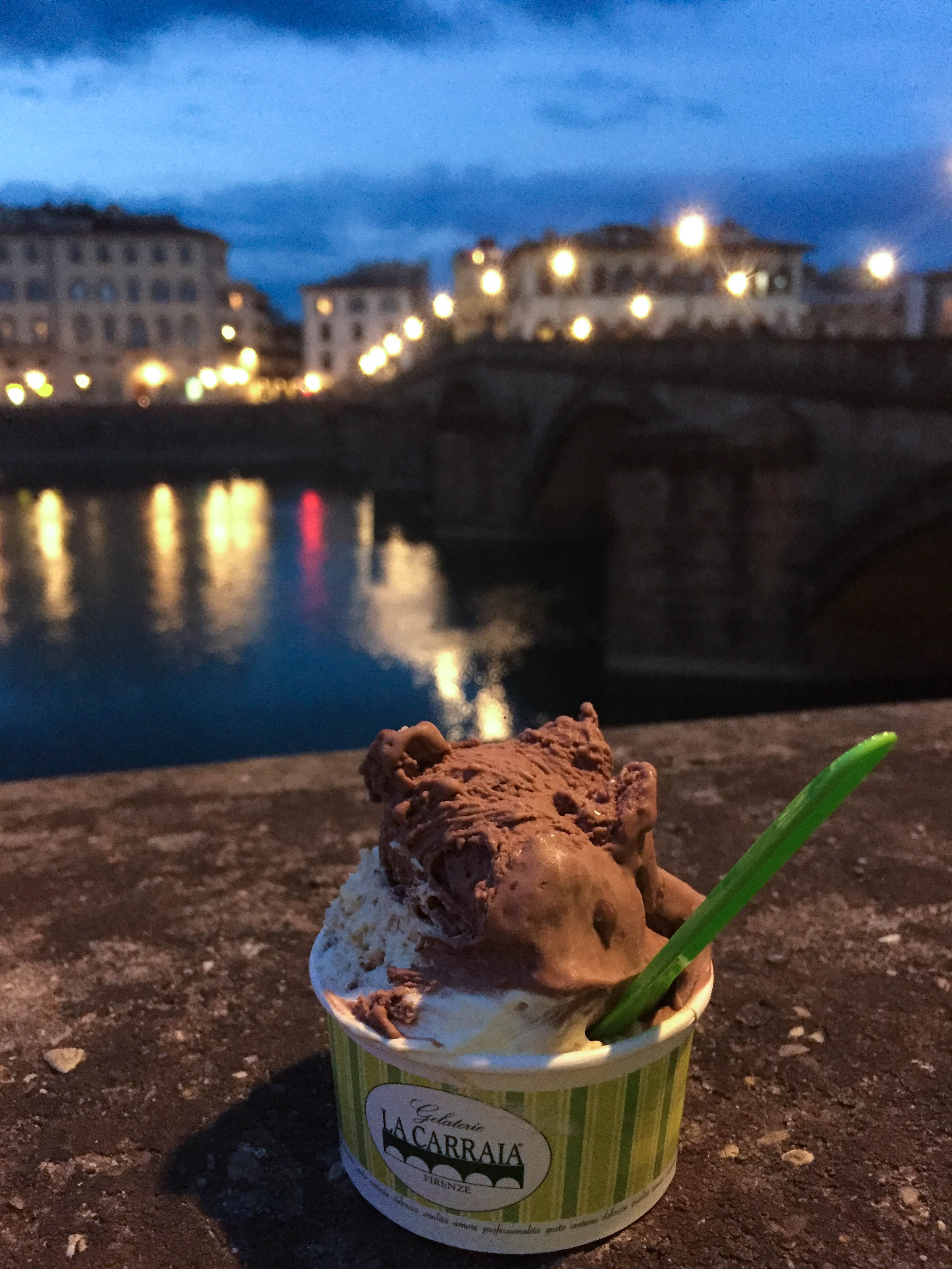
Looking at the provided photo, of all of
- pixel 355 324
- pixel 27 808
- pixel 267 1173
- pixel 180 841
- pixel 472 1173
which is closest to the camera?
pixel 472 1173

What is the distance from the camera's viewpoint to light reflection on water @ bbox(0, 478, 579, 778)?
15.8m

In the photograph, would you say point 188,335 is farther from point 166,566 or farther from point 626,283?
point 166,566

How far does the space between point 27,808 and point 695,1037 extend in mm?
2539

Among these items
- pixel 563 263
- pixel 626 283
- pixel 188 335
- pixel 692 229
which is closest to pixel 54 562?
pixel 563 263

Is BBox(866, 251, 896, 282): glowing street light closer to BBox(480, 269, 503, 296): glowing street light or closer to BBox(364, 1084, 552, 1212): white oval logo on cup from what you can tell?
BBox(480, 269, 503, 296): glowing street light

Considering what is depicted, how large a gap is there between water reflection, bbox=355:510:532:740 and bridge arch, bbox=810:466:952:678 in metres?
5.49

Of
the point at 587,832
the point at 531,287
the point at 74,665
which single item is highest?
the point at 531,287

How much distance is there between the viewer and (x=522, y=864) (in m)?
1.62

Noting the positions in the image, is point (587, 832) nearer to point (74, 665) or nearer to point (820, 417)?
point (820, 417)

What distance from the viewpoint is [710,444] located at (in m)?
16.8

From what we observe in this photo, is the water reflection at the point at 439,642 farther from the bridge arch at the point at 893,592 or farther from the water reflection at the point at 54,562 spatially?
the water reflection at the point at 54,562

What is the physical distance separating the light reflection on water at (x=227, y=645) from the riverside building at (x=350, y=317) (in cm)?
4540

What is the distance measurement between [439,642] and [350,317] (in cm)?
5994

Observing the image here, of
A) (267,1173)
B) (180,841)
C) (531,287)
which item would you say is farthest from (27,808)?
(531,287)
